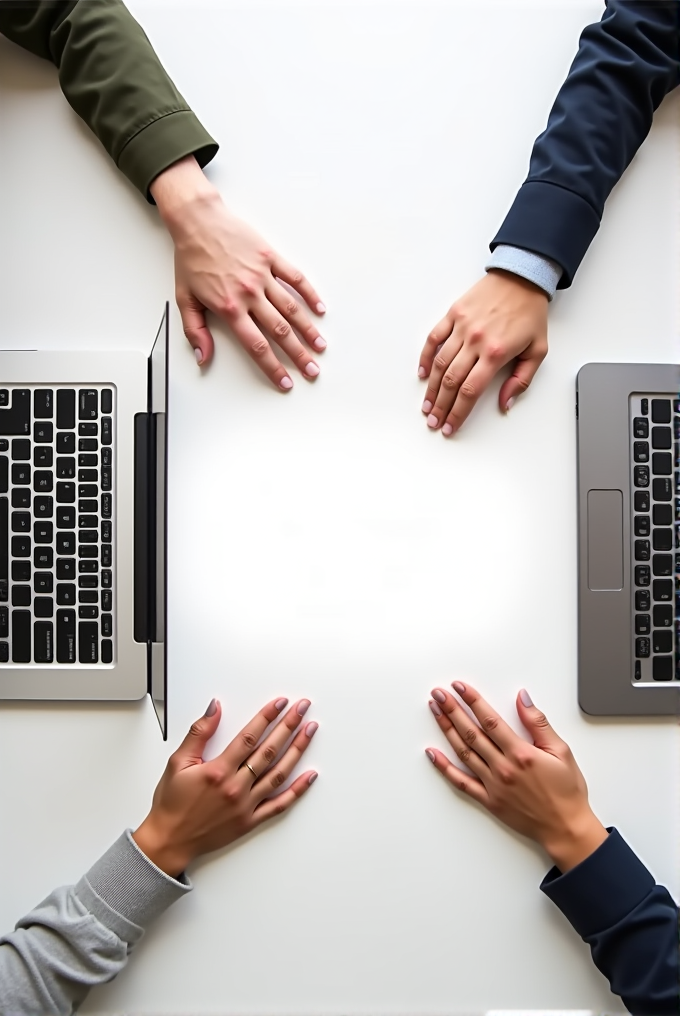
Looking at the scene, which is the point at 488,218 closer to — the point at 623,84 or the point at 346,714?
the point at 623,84

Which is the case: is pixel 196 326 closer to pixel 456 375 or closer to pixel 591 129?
pixel 456 375

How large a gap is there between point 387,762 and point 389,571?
0.25 metres

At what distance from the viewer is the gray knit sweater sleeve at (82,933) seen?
0.79m

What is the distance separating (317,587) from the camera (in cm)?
90

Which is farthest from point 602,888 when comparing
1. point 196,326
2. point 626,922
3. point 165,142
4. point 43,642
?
point 165,142

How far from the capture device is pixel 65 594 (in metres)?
0.88

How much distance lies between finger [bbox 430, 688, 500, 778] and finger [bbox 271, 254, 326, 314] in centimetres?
53

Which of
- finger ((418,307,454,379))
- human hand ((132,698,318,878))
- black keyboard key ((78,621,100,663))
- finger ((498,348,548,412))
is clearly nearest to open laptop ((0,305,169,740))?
black keyboard key ((78,621,100,663))

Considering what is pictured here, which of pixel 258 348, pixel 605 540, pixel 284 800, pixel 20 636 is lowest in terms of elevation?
pixel 284 800

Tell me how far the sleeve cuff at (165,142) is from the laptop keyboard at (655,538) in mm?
656

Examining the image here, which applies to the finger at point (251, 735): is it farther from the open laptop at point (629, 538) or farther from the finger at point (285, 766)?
the open laptop at point (629, 538)

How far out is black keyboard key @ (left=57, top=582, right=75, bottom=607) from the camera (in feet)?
2.90

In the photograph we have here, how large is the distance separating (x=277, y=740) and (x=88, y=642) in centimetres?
27

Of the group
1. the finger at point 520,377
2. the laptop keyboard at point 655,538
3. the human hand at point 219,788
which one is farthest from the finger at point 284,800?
the finger at point 520,377
